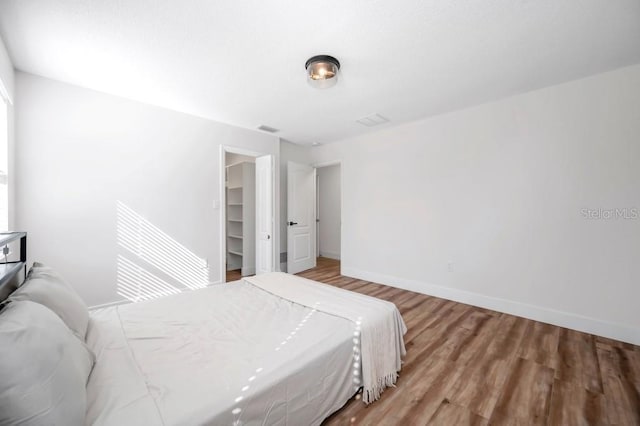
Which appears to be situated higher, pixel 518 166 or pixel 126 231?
pixel 518 166

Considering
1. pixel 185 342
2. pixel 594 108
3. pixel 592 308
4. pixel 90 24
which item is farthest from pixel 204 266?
pixel 594 108

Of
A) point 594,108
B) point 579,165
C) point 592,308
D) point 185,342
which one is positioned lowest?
point 592,308

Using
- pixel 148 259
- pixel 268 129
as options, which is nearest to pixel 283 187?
pixel 268 129

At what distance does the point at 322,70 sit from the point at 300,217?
3.10 metres

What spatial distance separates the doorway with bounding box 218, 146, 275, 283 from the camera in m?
4.09

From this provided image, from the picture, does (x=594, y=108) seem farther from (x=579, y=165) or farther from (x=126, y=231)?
(x=126, y=231)

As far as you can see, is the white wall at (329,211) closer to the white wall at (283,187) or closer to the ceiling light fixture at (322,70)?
the white wall at (283,187)

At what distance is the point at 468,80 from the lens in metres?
2.59

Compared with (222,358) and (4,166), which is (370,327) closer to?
(222,358)

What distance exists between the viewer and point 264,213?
171 inches

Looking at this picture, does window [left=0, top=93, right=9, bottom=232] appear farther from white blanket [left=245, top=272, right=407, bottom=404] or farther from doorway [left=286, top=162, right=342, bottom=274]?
doorway [left=286, top=162, right=342, bottom=274]

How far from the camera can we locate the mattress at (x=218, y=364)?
0.95 metres

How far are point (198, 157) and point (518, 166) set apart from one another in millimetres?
4134

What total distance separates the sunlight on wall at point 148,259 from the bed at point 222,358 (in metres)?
1.46
